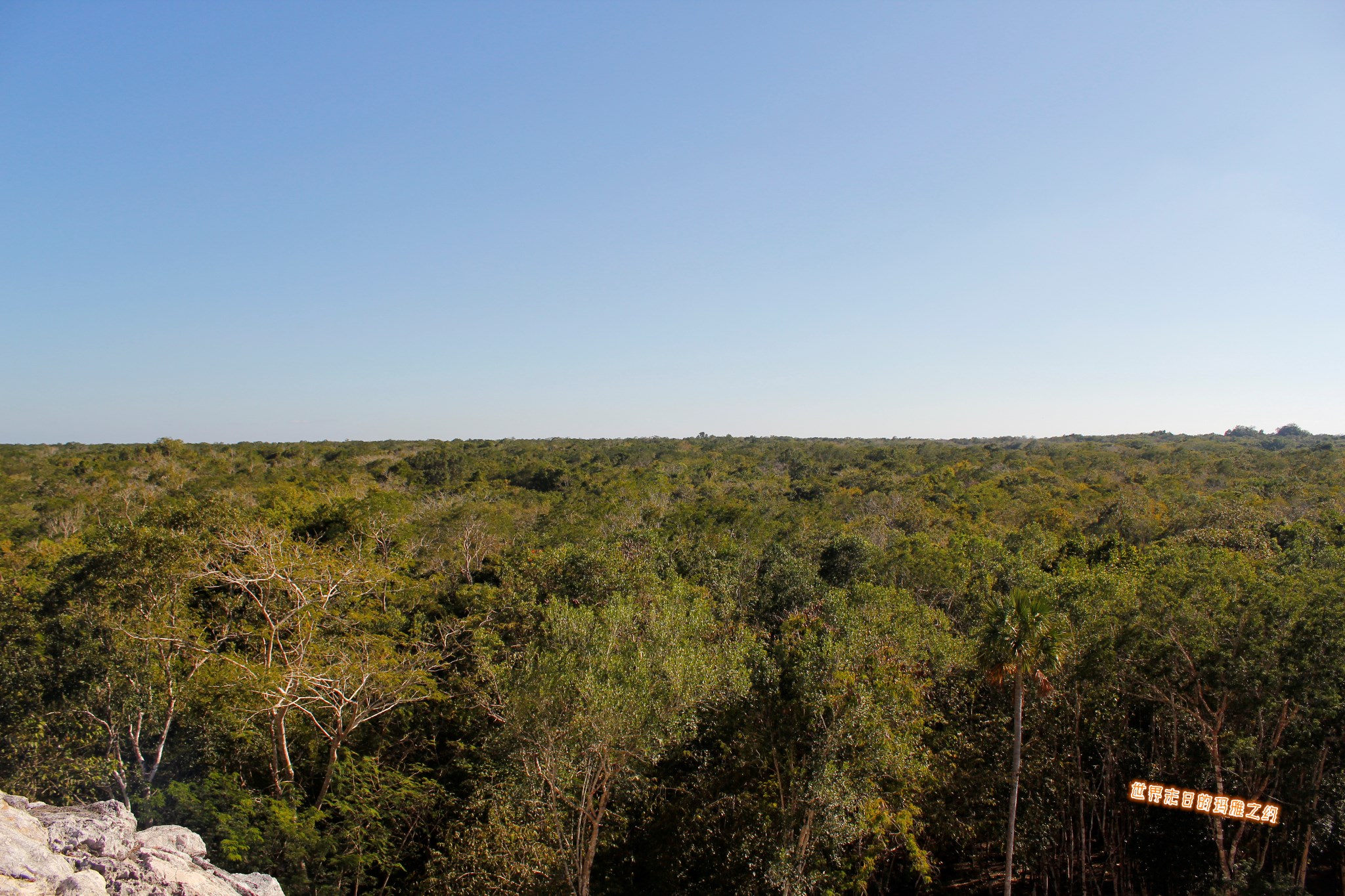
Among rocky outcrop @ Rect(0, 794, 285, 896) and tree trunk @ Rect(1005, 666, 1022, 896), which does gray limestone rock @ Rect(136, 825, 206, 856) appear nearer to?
rocky outcrop @ Rect(0, 794, 285, 896)

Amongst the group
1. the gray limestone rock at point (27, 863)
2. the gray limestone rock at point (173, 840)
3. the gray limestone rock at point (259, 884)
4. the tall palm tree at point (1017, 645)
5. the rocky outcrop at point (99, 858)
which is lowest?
the gray limestone rock at point (259, 884)

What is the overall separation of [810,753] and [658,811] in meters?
5.87

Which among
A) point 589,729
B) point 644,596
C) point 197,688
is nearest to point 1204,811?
point 589,729

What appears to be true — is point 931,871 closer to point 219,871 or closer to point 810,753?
point 810,753

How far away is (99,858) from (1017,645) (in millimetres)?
16243

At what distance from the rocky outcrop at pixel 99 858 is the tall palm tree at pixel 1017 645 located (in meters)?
14.7

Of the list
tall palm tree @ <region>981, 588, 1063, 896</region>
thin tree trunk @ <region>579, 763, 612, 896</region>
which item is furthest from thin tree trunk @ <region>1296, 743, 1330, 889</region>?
thin tree trunk @ <region>579, 763, 612, 896</region>

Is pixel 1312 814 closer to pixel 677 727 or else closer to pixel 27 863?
pixel 677 727

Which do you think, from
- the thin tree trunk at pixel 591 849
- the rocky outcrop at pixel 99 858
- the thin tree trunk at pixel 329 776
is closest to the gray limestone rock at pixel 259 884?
the rocky outcrop at pixel 99 858

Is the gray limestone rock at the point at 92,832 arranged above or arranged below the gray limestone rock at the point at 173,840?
above

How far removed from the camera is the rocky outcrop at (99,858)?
7.58m

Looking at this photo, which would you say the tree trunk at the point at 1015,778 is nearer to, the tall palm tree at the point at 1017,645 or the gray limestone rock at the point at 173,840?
the tall palm tree at the point at 1017,645

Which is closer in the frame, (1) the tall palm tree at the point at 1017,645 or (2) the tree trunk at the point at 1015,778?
(1) the tall palm tree at the point at 1017,645

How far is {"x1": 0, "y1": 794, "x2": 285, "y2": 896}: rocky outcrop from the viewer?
7578mm
